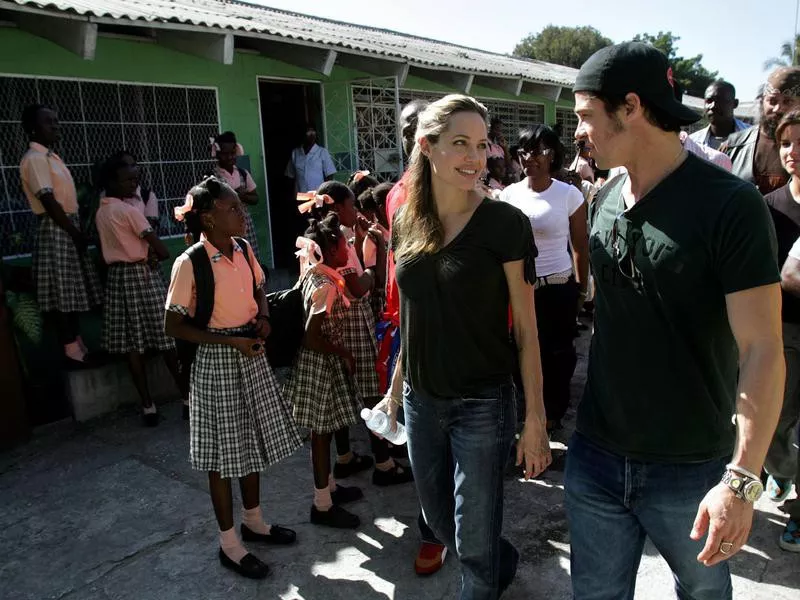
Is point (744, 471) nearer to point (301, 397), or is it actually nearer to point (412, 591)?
point (412, 591)

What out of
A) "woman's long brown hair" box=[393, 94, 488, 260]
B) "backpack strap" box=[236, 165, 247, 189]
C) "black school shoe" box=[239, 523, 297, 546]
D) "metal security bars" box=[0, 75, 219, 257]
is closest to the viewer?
"woman's long brown hair" box=[393, 94, 488, 260]

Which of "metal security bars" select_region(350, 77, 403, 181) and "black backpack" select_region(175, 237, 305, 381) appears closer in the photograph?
Result: "black backpack" select_region(175, 237, 305, 381)

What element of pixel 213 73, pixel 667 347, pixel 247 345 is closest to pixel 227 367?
pixel 247 345

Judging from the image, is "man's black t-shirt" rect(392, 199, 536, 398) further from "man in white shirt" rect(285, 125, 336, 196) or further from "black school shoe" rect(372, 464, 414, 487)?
"man in white shirt" rect(285, 125, 336, 196)

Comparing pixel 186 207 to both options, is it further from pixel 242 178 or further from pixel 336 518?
pixel 242 178

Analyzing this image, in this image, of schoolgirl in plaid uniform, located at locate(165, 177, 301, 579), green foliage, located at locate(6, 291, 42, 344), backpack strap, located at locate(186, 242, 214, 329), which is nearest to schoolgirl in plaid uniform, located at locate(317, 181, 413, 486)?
schoolgirl in plaid uniform, located at locate(165, 177, 301, 579)

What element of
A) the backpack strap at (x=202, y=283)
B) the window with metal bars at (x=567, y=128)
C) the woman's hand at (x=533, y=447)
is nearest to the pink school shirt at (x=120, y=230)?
the backpack strap at (x=202, y=283)

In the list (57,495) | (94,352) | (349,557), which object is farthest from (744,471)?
(94,352)

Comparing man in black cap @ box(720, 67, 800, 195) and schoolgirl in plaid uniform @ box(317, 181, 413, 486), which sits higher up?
man in black cap @ box(720, 67, 800, 195)

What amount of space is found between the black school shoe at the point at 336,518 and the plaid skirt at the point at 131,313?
2190mm

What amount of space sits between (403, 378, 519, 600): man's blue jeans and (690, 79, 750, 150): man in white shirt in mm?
3556

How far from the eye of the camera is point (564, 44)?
5194 centimetres

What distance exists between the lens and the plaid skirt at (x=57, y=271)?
473 cm

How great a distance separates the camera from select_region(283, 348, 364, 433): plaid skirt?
3131mm
